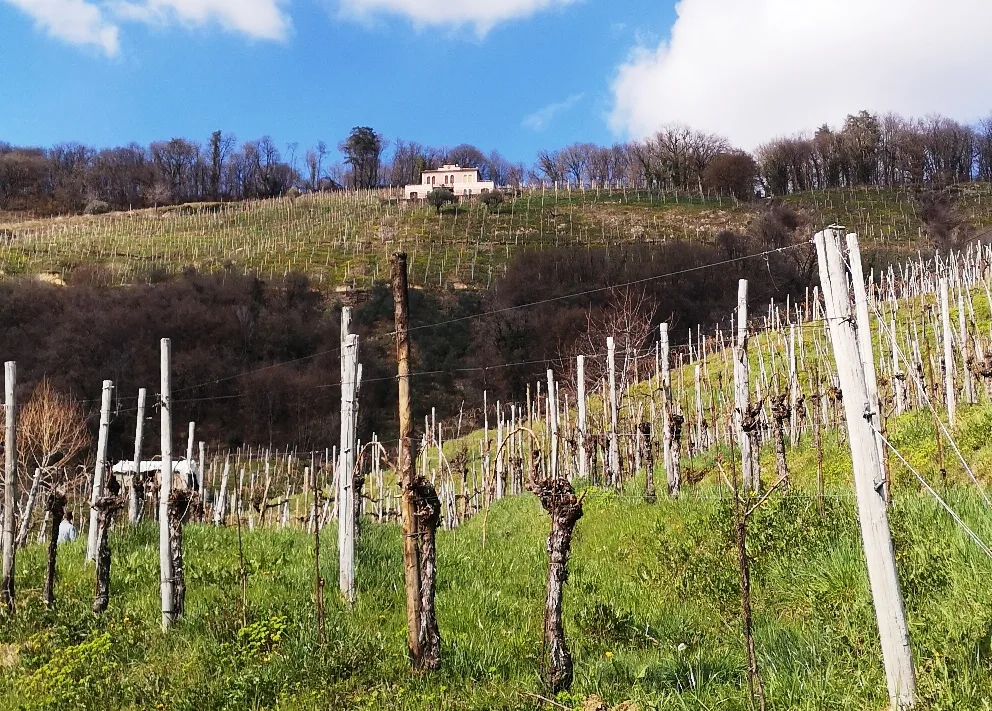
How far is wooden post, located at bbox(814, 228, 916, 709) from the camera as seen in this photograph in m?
3.38

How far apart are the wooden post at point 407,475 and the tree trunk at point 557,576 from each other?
93cm

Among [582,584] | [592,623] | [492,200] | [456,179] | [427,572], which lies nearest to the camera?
[427,572]

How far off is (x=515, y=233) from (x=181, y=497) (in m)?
51.7

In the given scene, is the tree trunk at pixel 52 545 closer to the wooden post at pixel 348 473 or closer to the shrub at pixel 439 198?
the wooden post at pixel 348 473

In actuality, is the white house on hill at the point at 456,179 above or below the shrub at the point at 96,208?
above

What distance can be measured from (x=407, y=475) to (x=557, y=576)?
1285mm

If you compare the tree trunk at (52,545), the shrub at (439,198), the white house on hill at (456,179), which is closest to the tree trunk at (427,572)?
the tree trunk at (52,545)

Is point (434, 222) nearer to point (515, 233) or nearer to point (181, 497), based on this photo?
point (515, 233)

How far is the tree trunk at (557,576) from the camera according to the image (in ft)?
13.5

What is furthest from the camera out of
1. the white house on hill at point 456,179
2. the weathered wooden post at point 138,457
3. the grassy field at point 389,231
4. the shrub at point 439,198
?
the white house on hill at point 456,179

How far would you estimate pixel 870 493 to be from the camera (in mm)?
3479

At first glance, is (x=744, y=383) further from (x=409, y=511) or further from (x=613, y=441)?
(x=409, y=511)

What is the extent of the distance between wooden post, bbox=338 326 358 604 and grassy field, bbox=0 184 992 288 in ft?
131

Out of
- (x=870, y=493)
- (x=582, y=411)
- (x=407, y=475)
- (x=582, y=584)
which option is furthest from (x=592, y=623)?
(x=582, y=411)
